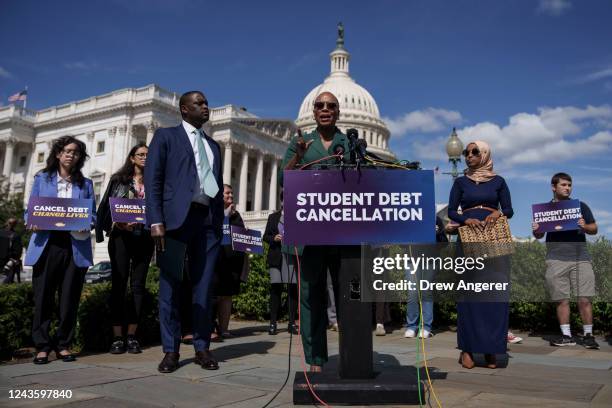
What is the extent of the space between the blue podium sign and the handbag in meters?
1.72

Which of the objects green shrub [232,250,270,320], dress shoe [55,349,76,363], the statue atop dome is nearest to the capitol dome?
the statue atop dome

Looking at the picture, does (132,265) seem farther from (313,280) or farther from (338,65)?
(338,65)

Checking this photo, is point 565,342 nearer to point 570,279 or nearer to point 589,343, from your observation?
point 589,343

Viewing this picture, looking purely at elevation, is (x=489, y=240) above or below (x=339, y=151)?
below

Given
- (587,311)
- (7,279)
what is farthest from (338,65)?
(587,311)

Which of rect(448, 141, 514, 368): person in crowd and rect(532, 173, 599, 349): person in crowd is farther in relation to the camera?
rect(532, 173, 599, 349): person in crowd

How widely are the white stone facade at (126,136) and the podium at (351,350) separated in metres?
52.9

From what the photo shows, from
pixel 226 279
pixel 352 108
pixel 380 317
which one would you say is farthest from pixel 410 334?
pixel 352 108

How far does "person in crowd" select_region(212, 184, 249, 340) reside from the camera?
731 centimetres

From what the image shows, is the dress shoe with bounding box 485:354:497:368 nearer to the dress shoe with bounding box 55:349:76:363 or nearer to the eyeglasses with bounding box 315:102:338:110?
the eyeglasses with bounding box 315:102:338:110

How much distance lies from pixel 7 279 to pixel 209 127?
49265 millimetres

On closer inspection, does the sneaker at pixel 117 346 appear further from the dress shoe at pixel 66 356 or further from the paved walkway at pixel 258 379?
the dress shoe at pixel 66 356

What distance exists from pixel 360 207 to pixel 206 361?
7.08 feet

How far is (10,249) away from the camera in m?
14.9
